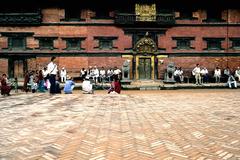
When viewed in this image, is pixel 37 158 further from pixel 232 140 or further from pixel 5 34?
pixel 5 34

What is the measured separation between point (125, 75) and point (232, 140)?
20.8m

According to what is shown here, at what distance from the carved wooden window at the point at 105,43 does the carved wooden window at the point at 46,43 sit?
4403 mm

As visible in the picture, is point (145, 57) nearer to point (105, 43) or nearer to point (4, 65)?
point (105, 43)

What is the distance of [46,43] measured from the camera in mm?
28078

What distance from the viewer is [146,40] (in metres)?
28.4

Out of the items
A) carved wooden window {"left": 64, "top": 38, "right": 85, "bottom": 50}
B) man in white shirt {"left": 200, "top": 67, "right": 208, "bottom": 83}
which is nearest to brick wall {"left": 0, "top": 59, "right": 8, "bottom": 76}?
carved wooden window {"left": 64, "top": 38, "right": 85, "bottom": 50}

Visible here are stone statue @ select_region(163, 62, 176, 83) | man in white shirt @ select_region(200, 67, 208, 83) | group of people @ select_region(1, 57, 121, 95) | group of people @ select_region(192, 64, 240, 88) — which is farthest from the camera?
man in white shirt @ select_region(200, 67, 208, 83)

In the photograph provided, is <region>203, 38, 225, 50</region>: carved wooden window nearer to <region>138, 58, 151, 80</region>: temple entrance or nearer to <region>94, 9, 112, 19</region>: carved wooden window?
<region>138, 58, 151, 80</region>: temple entrance

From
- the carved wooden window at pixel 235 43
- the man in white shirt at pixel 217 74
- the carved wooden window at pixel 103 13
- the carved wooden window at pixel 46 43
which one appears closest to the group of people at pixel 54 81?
the carved wooden window at pixel 46 43

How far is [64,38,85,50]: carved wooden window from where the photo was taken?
28156 millimetres

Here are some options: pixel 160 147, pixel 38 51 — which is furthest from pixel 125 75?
pixel 160 147

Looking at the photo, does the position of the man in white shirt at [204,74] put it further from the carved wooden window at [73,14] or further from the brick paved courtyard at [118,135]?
the brick paved courtyard at [118,135]

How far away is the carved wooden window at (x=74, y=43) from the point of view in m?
28.2

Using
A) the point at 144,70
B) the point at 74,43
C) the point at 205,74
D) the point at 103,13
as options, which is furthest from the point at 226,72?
the point at 74,43
